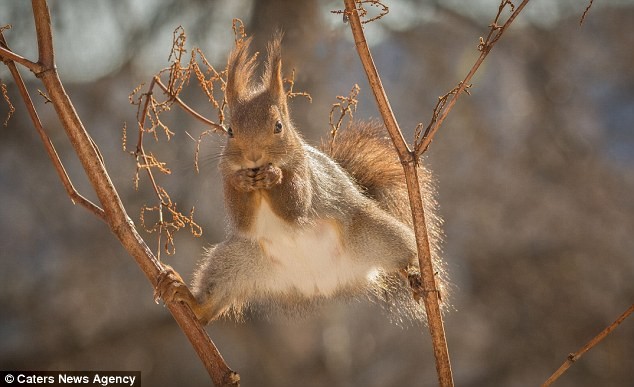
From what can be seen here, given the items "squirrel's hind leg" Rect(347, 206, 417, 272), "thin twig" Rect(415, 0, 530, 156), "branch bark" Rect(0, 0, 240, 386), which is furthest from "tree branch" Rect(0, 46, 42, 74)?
"squirrel's hind leg" Rect(347, 206, 417, 272)

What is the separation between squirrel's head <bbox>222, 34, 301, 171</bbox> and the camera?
1.33m

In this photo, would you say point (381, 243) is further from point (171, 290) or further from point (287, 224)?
point (171, 290)

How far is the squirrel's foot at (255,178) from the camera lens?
53.1 inches

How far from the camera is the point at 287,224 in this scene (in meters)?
1.46

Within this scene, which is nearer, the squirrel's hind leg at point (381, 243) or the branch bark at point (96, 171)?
the branch bark at point (96, 171)

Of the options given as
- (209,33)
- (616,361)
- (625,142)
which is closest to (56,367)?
(209,33)

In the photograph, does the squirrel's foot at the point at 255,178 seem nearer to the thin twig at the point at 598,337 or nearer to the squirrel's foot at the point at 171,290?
the squirrel's foot at the point at 171,290

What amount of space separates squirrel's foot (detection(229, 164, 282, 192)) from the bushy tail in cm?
43

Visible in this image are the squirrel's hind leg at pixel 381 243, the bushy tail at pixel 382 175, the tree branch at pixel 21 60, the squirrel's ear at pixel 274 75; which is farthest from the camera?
the bushy tail at pixel 382 175

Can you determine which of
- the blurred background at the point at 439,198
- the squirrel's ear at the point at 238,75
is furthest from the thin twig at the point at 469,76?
the blurred background at the point at 439,198

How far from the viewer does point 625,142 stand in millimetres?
3482

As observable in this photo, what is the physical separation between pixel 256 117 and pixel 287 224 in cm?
23

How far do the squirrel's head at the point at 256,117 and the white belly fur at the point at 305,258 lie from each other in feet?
0.41

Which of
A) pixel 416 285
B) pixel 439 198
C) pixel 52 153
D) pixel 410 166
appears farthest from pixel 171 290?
pixel 439 198
